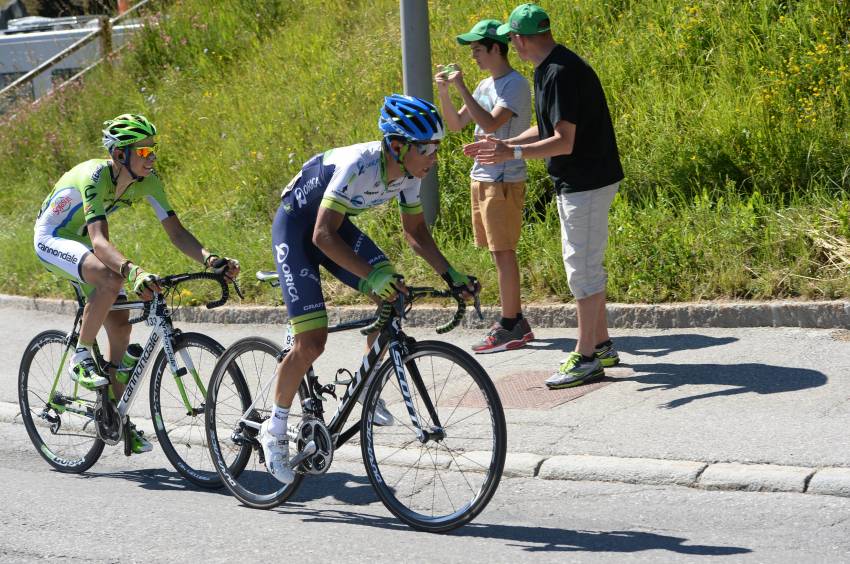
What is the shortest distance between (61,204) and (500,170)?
10.0 feet

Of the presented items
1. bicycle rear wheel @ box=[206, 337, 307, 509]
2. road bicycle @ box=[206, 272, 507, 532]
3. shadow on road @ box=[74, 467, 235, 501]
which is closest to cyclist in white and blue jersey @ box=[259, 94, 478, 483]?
road bicycle @ box=[206, 272, 507, 532]

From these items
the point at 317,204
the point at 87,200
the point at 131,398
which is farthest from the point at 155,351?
the point at 317,204

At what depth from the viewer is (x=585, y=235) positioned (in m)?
6.89

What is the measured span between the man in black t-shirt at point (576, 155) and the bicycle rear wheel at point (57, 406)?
108 inches

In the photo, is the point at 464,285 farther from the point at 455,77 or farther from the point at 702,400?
the point at 455,77

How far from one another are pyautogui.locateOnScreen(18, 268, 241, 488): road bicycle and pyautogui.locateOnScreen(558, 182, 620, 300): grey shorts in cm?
217

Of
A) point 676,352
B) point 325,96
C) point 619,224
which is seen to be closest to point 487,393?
point 676,352

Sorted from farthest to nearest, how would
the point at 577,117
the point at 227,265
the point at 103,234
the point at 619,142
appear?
the point at 619,142, the point at 577,117, the point at 103,234, the point at 227,265

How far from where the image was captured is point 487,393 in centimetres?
477

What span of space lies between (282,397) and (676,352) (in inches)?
126

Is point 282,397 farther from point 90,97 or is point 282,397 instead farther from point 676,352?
point 90,97

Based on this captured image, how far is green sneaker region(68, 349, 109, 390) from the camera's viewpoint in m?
6.20

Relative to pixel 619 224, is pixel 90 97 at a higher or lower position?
higher

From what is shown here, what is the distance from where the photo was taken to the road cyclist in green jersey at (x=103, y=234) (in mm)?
6090
